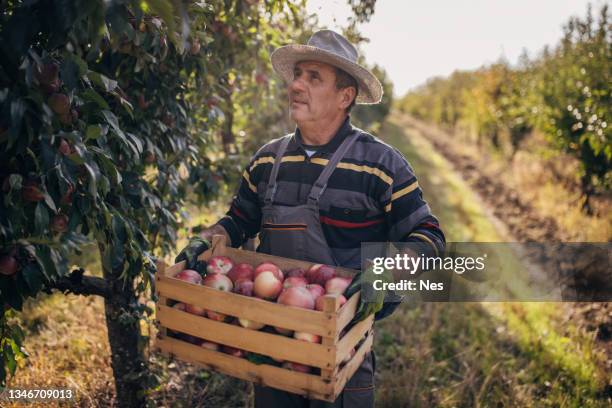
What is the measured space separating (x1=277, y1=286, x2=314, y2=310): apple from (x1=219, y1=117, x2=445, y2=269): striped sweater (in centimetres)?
58

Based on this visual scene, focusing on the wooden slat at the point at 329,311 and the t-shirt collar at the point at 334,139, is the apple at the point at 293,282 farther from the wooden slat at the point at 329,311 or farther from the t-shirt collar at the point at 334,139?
the t-shirt collar at the point at 334,139

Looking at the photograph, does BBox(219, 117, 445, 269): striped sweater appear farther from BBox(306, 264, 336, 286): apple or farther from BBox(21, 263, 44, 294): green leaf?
BBox(21, 263, 44, 294): green leaf

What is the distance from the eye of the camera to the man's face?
7.86 ft

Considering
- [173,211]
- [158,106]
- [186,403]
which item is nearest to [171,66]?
[158,106]

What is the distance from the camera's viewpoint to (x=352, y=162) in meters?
2.34

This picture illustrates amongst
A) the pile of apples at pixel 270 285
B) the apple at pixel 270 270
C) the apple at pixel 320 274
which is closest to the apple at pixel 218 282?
the pile of apples at pixel 270 285

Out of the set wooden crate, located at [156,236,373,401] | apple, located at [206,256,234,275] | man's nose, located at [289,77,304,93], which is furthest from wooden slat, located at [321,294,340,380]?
man's nose, located at [289,77,304,93]

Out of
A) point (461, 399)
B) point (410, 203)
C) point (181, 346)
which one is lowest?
point (461, 399)

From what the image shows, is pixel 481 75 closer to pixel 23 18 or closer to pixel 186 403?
pixel 186 403

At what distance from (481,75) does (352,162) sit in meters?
16.9

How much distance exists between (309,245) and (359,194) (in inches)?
12.4

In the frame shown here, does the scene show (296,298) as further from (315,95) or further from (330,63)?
(330,63)

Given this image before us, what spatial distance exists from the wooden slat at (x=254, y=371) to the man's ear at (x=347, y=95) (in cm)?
129

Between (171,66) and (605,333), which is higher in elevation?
(171,66)
